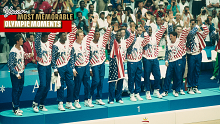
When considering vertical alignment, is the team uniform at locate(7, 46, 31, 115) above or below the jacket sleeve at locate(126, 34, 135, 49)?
below

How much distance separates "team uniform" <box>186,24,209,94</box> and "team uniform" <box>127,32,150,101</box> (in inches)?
56.2

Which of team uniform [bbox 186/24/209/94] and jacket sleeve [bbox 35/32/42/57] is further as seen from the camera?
team uniform [bbox 186/24/209/94]

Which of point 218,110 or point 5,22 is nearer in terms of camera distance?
point 5,22

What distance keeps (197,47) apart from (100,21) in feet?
10.5

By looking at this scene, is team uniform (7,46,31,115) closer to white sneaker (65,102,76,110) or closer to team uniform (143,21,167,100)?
white sneaker (65,102,76,110)

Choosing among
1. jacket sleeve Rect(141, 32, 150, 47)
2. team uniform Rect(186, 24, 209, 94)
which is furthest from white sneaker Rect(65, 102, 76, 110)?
team uniform Rect(186, 24, 209, 94)

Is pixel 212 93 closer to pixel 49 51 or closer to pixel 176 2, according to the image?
pixel 176 2

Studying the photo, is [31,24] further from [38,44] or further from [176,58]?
[176,58]

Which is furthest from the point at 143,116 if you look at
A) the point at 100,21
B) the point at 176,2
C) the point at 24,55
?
the point at 176,2

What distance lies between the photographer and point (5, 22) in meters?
8.04

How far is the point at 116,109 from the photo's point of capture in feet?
27.2

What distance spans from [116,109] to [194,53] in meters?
2.86

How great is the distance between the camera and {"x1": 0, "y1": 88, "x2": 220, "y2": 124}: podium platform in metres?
7.41

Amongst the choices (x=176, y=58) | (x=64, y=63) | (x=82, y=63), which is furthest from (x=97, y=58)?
(x=176, y=58)
